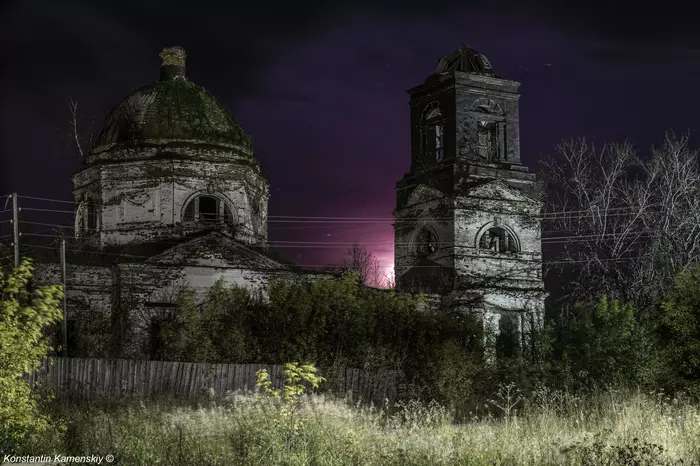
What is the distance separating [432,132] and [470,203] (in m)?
3.30

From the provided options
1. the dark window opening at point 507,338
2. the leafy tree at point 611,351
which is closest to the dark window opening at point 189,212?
the dark window opening at point 507,338

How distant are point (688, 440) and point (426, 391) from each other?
1272 centimetres

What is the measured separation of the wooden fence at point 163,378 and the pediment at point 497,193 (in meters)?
12.1

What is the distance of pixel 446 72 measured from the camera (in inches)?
1382

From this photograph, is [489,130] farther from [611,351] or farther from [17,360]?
[17,360]

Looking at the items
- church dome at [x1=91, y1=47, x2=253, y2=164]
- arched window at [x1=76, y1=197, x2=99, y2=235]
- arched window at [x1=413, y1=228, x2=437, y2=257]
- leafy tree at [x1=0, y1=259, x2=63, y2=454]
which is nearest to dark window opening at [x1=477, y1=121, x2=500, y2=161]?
arched window at [x1=413, y1=228, x2=437, y2=257]

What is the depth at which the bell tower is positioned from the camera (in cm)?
3412

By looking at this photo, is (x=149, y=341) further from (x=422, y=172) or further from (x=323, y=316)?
(x=422, y=172)

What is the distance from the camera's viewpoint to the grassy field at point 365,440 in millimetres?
11508

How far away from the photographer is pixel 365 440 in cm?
1280

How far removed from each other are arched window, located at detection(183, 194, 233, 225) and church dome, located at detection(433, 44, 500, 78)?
29.2 ft

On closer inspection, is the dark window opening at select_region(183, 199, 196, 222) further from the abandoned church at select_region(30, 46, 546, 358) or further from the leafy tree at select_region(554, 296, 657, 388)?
the leafy tree at select_region(554, 296, 657, 388)

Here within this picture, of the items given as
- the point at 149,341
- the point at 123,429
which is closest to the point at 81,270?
the point at 149,341

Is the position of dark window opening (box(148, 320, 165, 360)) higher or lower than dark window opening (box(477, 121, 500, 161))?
lower
